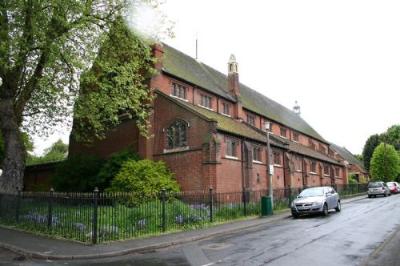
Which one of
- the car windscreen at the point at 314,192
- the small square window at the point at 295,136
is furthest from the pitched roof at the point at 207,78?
the car windscreen at the point at 314,192

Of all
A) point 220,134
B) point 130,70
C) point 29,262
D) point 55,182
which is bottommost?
point 29,262

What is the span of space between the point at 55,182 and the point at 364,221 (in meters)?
23.1

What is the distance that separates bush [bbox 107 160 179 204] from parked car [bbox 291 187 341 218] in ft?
26.2

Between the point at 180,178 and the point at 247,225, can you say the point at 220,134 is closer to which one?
the point at 180,178

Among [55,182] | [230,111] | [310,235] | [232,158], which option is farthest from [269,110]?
[310,235]

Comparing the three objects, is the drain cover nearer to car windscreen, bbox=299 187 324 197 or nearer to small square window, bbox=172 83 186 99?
car windscreen, bbox=299 187 324 197

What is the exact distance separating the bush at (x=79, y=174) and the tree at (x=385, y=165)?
65.0 meters

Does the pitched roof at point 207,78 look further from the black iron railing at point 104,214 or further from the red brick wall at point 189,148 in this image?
the black iron railing at point 104,214

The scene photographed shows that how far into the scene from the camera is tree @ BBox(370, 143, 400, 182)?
80.9 m

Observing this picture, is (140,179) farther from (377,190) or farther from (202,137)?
(377,190)

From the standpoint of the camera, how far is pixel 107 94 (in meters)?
23.0

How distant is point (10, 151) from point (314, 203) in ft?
52.9

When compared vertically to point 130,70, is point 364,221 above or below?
below

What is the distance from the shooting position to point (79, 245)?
44.6 feet
